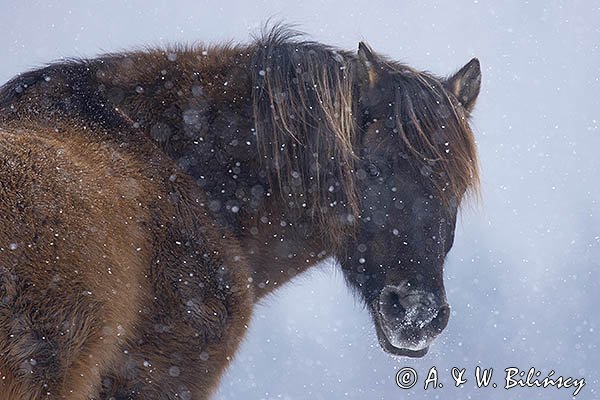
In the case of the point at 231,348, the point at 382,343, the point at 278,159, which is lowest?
the point at 382,343

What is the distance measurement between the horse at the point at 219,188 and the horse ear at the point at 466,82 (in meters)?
0.01

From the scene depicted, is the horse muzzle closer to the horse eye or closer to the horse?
the horse

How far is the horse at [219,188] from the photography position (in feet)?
10.7

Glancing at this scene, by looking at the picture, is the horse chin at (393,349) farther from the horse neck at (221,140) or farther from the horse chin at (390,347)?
the horse neck at (221,140)

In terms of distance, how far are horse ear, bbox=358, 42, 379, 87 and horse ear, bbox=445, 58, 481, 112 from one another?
25.0 inches

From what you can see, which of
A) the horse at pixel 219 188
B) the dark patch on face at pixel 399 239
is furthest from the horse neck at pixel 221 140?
the dark patch on face at pixel 399 239

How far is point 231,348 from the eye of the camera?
374cm

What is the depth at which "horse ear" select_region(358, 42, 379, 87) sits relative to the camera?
4.25 meters

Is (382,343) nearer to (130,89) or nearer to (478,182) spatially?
→ (478,182)

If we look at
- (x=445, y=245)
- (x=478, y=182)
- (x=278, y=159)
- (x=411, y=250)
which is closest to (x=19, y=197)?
(x=278, y=159)

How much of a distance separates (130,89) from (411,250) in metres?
1.98

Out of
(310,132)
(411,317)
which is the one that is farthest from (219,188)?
(411,317)

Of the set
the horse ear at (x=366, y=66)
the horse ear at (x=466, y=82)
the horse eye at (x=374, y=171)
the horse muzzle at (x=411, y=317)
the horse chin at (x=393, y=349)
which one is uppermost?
the horse ear at (x=366, y=66)

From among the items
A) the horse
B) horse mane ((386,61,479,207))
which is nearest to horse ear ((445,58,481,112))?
the horse
